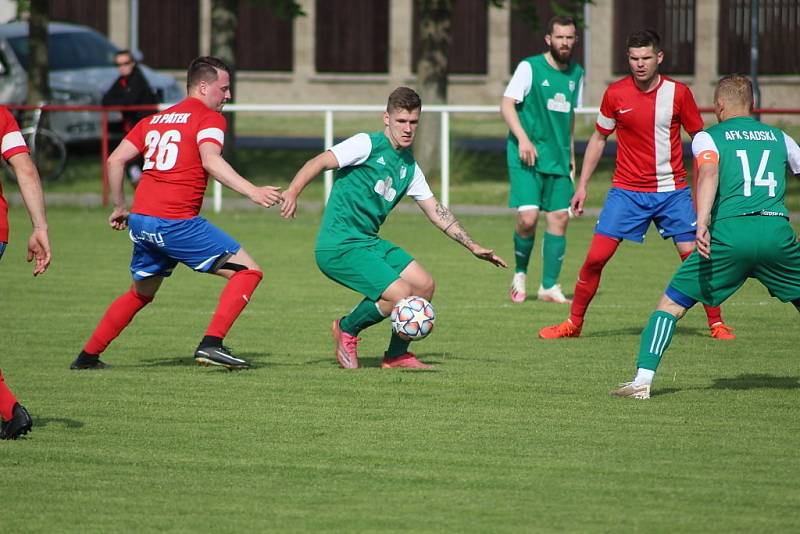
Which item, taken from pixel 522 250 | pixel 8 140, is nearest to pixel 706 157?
pixel 8 140

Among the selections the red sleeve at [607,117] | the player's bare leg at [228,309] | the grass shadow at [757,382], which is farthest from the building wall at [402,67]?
the player's bare leg at [228,309]

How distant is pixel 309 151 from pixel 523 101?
18.3 m

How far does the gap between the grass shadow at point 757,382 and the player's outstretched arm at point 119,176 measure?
11.9 ft

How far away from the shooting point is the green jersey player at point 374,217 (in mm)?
8695

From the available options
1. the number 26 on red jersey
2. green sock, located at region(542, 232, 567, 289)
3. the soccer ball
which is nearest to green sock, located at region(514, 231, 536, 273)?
green sock, located at region(542, 232, 567, 289)

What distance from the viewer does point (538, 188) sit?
1217cm

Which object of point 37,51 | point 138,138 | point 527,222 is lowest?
point 527,222

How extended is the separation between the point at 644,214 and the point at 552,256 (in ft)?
7.50

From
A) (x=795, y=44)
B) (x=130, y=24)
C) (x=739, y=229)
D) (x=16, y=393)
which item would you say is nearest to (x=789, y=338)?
(x=739, y=229)

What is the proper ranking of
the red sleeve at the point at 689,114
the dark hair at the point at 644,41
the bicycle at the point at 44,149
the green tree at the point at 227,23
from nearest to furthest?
the dark hair at the point at 644,41
the red sleeve at the point at 689,114
the bicycle at the point at 44,149
the green tree at the point at 227,23

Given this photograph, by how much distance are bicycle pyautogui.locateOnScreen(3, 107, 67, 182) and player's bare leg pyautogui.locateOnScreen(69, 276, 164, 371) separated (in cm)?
1395

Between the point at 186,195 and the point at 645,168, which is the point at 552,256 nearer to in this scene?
the point at 645,168

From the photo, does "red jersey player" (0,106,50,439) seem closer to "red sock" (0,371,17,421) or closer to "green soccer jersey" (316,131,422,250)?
"red sock" (0,371,17,421)

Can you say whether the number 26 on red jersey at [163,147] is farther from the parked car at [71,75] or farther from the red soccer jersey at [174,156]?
the parked car at [71,75]
